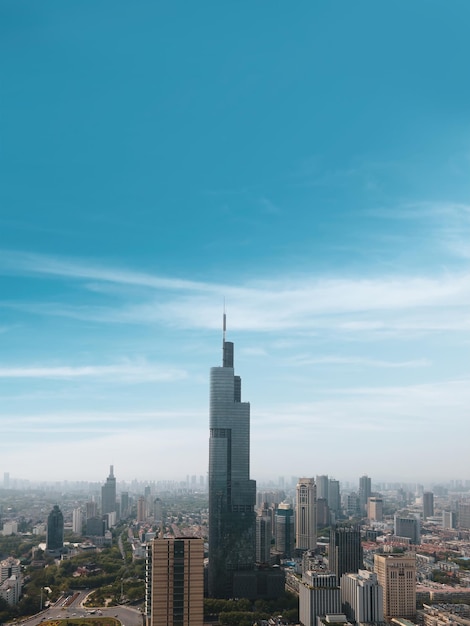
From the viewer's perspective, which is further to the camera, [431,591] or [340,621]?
[431,591]

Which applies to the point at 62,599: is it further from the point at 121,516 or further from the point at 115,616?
the point at 121,516

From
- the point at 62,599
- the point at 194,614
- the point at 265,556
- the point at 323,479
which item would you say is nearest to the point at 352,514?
the point at 323,479

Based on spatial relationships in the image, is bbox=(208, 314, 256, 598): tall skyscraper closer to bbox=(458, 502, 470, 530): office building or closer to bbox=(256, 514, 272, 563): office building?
bbox=(256, 514, 272, 563): office building

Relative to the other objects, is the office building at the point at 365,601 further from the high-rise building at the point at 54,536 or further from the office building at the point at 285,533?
the high-rise building at the point at 54,536

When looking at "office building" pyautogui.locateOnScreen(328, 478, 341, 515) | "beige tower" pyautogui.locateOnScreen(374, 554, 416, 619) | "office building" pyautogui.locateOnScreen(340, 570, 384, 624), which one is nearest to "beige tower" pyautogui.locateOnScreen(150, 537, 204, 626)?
"office building" pyautogui.locateOnScreen(340, 570, 384, 624)

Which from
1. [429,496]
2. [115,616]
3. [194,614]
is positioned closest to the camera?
[194,614]

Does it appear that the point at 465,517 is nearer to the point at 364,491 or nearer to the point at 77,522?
the point at 364,491
